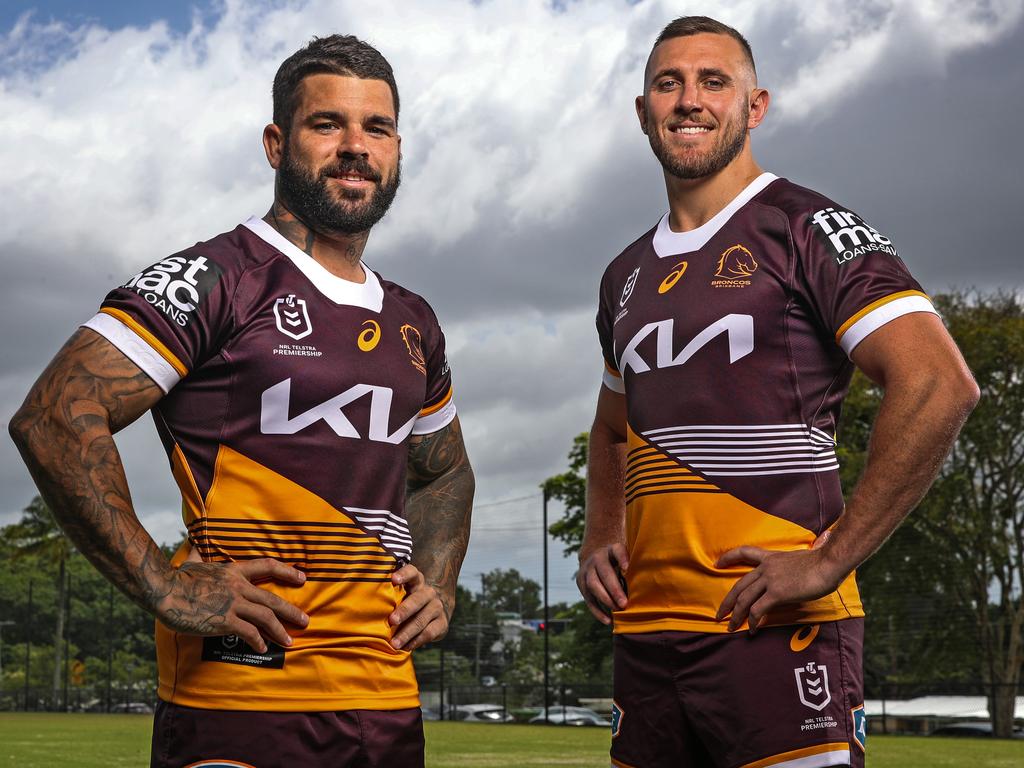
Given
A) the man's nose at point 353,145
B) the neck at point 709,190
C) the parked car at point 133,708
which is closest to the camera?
the man's nose at point 353,145

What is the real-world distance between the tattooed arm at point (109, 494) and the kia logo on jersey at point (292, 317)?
40 centimetres

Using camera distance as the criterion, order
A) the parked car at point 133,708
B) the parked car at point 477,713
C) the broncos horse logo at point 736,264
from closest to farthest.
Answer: the broncos horse logo at point 736,264 < the parked car at point 477,713 < the parked car at point 133,708

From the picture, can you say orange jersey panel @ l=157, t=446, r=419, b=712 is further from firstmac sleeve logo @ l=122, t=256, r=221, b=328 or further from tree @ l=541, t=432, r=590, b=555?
tree @ l=541, t=432, r=590, b=555

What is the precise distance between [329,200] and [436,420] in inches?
33.6

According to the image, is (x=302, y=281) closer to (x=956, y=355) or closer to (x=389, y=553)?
(x=389, y=553)

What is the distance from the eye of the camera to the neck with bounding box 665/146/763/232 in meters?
3.80

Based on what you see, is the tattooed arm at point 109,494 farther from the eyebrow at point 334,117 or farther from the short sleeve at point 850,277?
the short sleeve at point 850,277

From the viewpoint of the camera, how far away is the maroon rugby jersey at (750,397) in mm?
3416

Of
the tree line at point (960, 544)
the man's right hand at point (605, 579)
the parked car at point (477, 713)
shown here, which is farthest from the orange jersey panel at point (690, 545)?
the parked car at point (477, 713)

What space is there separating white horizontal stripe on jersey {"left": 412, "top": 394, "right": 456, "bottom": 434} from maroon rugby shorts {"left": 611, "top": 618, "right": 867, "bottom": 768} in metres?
1.06

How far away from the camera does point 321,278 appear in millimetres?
3619

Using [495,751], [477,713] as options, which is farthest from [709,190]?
[477,713]

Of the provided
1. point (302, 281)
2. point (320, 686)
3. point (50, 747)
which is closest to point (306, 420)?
point (302, 281)

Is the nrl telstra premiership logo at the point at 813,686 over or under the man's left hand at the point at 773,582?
under
